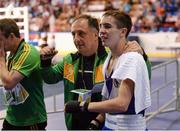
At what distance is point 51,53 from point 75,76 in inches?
9.7

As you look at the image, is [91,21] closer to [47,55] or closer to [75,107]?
[47,55]

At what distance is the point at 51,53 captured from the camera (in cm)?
329

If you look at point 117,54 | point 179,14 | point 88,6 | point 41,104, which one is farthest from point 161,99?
point 88,6

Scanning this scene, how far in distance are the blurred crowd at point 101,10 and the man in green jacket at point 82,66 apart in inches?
574

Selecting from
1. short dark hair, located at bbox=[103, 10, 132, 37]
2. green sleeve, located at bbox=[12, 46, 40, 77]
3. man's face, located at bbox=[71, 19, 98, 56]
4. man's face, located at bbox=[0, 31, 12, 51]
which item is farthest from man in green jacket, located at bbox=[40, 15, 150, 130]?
short dark hair, located at bbox=[103, 10, 132, 37]

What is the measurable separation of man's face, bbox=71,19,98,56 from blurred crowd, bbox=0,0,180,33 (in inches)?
578

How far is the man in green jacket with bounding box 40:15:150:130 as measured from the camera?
10.4ft

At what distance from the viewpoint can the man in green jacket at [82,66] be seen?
318cm

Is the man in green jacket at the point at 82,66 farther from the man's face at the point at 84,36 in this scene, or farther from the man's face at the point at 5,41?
the man's face at the point at 5,41

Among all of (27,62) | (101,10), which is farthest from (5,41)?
(101,10)

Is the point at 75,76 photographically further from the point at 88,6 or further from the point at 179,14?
the point at 88,6

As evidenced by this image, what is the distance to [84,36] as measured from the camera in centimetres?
316

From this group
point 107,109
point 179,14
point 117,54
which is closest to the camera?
point 107,109

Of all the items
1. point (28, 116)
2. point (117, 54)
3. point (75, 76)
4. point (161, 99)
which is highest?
point (117, 54)
